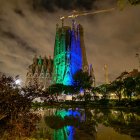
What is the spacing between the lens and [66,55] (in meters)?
143

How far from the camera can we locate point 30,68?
562ft

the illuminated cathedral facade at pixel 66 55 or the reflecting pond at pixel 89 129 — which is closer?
the reflecting pond at pixel 89 129

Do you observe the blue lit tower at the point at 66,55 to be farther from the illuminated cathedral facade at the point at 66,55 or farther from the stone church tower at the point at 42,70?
the stone church tower at the point at 42,70

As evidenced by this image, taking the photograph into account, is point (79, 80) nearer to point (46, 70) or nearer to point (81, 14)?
point (46, 70)

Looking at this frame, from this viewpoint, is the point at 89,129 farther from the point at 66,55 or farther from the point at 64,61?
the point at 66,55

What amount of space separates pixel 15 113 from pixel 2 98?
1227mm

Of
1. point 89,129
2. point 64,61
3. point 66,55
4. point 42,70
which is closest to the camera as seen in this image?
point 89,129

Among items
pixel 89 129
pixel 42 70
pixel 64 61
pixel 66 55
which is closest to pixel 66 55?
pixel 66 55

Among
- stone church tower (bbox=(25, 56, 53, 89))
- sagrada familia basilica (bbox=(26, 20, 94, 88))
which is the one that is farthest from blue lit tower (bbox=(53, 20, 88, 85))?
stone church tower (bbox=(25, 56, 53, 89))

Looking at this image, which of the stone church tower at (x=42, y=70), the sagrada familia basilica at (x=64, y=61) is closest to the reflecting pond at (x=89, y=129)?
the sagrada familia basilica at (x=64, y=61)

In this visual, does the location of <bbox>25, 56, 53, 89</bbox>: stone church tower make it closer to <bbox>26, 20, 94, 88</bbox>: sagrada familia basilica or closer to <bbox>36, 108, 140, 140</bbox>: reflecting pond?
<bbox>26, 20, 94, 88</bbox>: sagrada familia basilica

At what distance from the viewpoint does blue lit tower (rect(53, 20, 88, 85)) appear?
137m

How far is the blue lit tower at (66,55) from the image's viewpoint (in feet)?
449

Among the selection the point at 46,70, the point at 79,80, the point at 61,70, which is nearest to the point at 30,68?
the point at 46,70
